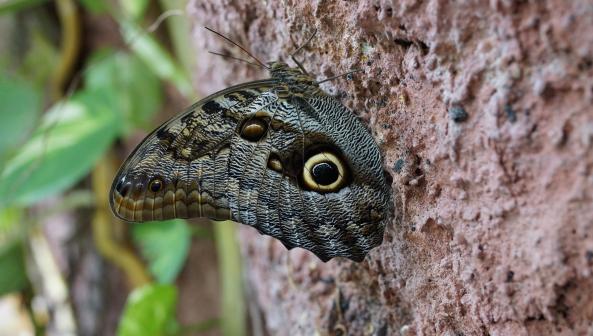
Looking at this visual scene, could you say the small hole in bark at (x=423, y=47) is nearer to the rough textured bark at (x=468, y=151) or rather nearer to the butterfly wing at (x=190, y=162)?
the rough textured bark at (x=468, y=151)

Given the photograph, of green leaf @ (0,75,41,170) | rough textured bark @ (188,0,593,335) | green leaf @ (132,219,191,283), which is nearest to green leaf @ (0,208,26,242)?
green leaf @ (0,75,41,170)

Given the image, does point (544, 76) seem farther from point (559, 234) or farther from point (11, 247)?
point (11, 247)

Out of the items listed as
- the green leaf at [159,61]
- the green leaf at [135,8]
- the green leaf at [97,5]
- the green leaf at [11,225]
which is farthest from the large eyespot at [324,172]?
the green leaf at [11,225]

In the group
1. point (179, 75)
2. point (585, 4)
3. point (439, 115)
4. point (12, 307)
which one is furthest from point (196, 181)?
point (12, 307)

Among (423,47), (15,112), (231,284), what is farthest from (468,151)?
(15,112)

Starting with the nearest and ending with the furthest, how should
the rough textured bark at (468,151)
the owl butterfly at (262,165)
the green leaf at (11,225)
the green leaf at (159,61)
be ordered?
1. the rough textured bark at (468,151)
2. the owl butterfly at (262,165)
3. the green leaf at (159,61)
4. the green leaf at (11,225)

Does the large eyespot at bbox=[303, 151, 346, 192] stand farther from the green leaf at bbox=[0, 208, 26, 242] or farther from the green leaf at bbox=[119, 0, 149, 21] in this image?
the green leaf at bbox=[0, 208, 26, 242]
